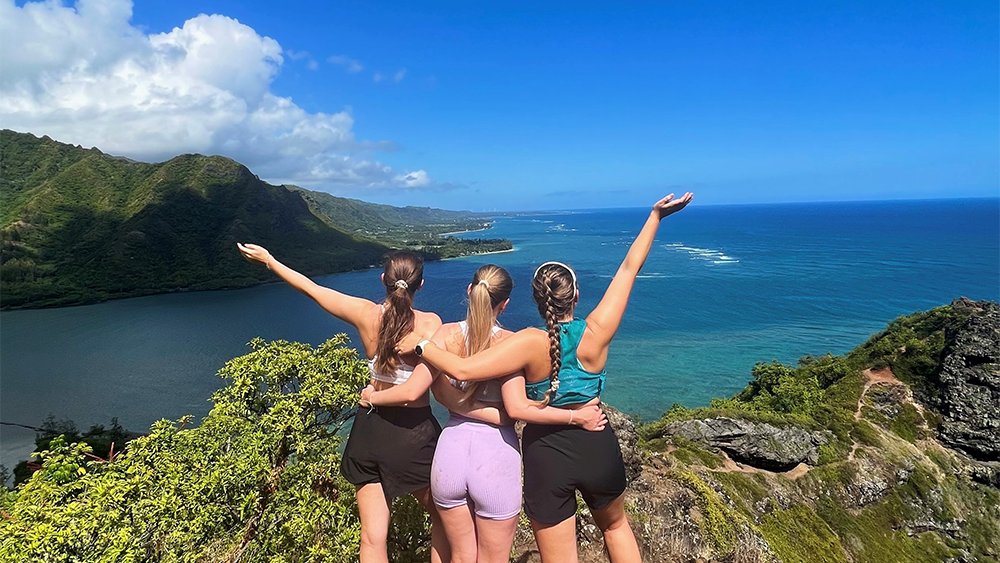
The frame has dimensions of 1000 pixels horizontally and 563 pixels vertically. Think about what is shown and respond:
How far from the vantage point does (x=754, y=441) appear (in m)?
17.5

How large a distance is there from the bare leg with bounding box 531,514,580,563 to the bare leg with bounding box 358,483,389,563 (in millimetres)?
1094

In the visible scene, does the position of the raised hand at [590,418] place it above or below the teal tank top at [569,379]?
below

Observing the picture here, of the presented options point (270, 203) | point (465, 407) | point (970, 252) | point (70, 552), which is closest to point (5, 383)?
A: point (70, 552)

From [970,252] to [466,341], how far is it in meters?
125

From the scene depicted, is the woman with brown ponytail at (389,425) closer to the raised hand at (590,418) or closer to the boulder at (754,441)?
the raised hand at (590,418)

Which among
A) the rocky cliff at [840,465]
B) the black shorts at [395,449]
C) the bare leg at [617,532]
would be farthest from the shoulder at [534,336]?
the rocky cliff at [840,465]

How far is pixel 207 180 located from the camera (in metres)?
106

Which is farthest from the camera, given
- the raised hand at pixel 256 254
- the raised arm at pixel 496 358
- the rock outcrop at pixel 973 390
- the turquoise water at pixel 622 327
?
the turquoise water at pixel 622 327

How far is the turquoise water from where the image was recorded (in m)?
37.4

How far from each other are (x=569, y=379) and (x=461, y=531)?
1.19 meters

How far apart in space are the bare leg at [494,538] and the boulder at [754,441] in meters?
16.3

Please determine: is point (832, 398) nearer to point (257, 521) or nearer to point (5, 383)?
point (257, 521)

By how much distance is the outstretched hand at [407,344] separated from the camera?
310 centimetres

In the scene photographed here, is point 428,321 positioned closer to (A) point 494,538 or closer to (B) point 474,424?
(B) point 474,424
